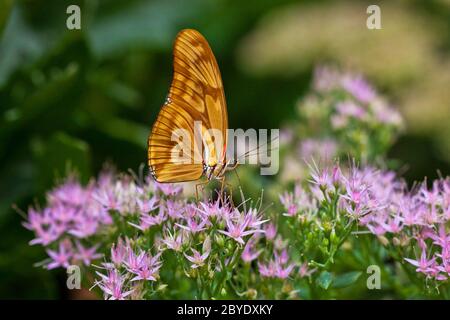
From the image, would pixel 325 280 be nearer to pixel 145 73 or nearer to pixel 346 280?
pixel 346 280

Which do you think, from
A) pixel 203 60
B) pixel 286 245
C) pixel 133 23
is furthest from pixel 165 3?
pixel 286 245

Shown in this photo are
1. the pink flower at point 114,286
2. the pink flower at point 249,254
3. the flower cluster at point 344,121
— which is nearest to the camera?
the pink flower at point 114,286

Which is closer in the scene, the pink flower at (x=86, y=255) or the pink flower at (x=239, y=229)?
the pink flower at (x=239, y=229)

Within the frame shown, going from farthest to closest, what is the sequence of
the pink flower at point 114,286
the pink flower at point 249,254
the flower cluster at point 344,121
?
the flower cluster at point 344,121
the pink flower at point 249,254
the pink flower at point 114,286

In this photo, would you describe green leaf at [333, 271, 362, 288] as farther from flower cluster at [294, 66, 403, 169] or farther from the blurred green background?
the blurred green background

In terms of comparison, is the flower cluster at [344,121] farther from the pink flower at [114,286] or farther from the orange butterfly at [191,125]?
the pink flower at [114,286]

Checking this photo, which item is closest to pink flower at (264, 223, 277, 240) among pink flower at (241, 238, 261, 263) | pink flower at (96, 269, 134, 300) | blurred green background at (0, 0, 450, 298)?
pink flower at (241, 238, 261, 263)

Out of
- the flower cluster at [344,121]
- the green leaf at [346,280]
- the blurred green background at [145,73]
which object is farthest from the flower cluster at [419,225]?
the blurred green background at [145,73]
